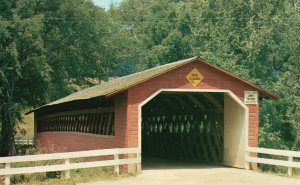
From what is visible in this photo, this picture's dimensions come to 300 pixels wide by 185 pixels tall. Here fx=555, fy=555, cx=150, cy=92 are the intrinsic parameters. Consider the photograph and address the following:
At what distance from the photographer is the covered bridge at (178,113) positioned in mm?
18109

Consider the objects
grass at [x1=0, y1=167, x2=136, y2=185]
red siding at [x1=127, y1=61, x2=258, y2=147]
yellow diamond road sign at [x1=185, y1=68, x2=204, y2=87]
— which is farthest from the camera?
yellow diamond road sign at [x1=185, y1=68, x2=204, y2=87]

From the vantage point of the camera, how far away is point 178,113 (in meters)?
25.4

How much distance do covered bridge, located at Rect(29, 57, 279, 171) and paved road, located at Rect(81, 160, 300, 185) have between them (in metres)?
1.27

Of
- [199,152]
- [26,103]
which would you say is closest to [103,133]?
[199,152]

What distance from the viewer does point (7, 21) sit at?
33.3 m

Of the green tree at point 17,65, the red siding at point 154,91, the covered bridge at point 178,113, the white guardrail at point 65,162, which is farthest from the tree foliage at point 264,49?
the white guardrail at point 65,162

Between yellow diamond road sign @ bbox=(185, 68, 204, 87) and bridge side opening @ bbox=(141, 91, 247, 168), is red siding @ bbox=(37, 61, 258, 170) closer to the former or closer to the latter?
yellow diamond road sign @ bbox=(185, 68, 204, 87)

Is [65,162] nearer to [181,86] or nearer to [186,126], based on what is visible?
[181,86]

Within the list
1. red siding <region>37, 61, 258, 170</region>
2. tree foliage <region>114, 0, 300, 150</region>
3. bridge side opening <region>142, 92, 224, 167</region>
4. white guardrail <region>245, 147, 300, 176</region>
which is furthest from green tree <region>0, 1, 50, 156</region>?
white guardrail <region>245, 147, 300, 176</region>

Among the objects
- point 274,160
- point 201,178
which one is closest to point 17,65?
point 201,178

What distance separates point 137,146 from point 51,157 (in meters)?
3.15

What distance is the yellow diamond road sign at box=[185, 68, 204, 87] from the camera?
60.9 ft

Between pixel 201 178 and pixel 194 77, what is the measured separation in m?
3.95

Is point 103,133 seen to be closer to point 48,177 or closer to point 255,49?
point 48,177
